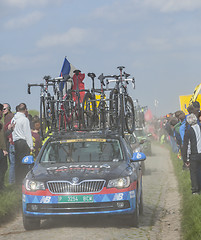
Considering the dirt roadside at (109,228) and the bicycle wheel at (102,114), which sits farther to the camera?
the bicycle wheel at (102,114)

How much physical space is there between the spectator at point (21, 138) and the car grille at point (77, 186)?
12.1 feet

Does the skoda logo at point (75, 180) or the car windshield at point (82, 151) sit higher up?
the car windshield at point (82, 151)

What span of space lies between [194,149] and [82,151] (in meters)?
2.54

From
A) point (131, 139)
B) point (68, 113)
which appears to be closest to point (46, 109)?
point (68, 113)

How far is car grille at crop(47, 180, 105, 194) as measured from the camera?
844cm

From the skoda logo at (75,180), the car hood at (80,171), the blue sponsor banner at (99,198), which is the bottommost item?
the blue sponsor banner at (99,198)

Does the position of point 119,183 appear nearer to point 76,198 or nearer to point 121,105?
point 76,198

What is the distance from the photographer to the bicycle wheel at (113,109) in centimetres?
1154

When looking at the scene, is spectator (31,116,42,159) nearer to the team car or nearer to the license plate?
the team car

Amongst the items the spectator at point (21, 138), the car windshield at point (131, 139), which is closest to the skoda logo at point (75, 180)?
the spectator at point (21, 138)

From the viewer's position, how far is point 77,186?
8.45 meters

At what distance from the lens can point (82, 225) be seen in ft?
29.5

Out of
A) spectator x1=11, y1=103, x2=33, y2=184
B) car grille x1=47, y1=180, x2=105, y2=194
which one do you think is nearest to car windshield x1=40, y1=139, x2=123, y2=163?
car grille x1=47, y1=180, x2=105, y2=194

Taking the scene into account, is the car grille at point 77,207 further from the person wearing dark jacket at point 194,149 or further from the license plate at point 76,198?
the person wearing dark jacket at point 194,149
